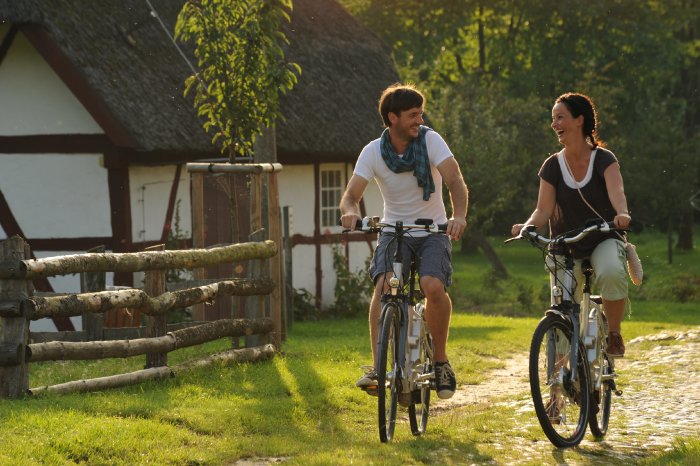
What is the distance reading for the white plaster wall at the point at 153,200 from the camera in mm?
18422

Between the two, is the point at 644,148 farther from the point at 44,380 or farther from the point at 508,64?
the point at 44,380

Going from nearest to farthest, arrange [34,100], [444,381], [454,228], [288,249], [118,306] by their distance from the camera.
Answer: [454,228] < [444,381] < [118,306] < [34,100] < [288,249]

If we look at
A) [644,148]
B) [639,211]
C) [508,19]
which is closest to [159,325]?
[644,148]

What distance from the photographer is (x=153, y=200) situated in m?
18.8

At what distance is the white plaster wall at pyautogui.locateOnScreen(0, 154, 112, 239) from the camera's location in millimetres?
18109

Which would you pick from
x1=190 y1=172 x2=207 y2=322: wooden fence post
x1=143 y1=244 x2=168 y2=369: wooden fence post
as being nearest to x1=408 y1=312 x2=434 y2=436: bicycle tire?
x1=143 y1=244 x2=168 y2=369: wooden fence post

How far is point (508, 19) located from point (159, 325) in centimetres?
3904

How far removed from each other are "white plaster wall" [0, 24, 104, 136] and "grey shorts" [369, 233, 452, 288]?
35.3 ft

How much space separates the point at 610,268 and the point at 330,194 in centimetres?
1586

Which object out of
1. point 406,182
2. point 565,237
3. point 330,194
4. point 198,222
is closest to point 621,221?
point 565,237

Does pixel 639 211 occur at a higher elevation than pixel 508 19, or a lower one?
lower

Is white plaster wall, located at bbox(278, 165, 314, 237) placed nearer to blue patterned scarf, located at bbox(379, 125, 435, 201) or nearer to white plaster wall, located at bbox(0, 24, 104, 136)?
white plaster wall, located at bbox(0, 24, 104, 136)

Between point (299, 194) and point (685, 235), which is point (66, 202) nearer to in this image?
point (299, 194)

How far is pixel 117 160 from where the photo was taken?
17.9 metres
